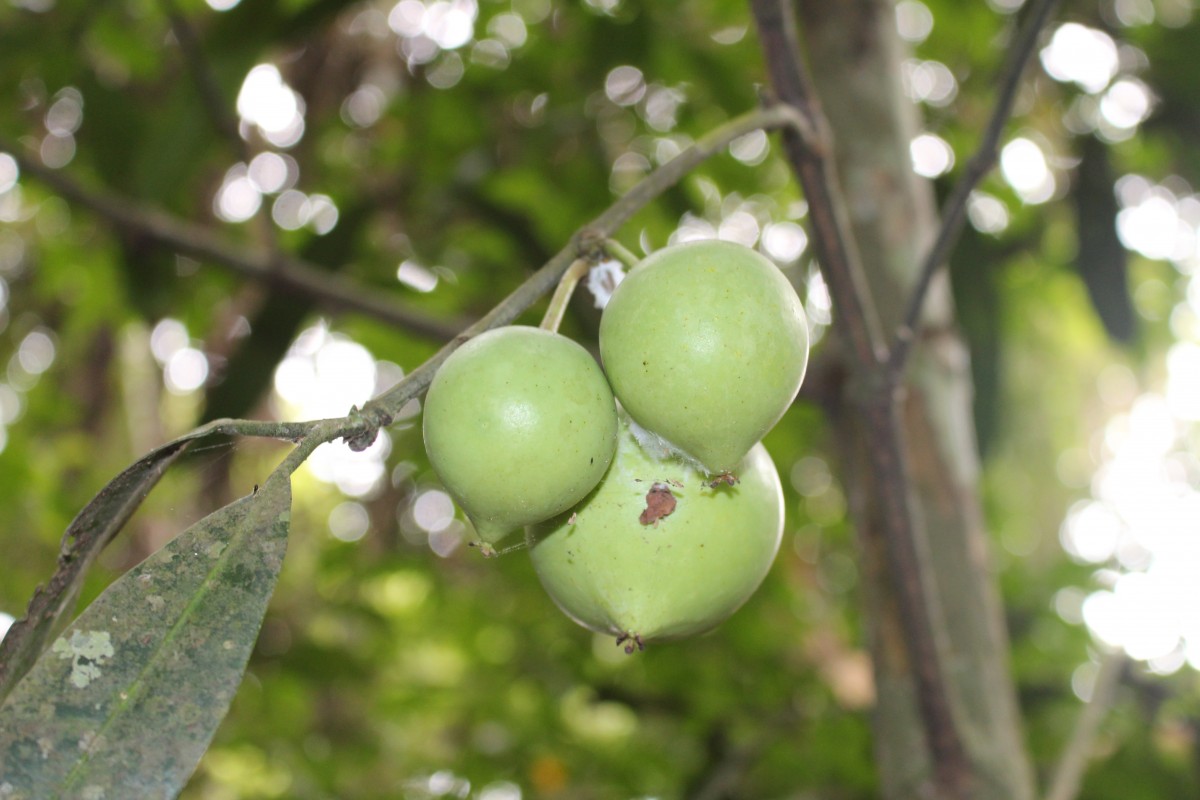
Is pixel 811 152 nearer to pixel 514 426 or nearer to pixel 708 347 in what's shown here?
pixel 708 347

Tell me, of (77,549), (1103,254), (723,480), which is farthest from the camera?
(1103,254)

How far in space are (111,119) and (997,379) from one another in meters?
2.31

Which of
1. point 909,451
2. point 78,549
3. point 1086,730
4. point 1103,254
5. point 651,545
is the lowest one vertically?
point 1086,730

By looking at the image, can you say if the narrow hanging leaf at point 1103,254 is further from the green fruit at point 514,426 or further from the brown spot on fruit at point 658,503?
the green fruit at point 514,426

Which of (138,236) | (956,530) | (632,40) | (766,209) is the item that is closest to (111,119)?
(138,236)

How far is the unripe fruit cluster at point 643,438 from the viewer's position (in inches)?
32.9

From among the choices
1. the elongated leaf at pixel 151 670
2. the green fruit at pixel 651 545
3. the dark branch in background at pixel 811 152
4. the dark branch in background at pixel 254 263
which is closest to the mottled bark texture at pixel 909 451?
the dark branch in background at pixel 811 152

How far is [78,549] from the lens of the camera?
0.82m

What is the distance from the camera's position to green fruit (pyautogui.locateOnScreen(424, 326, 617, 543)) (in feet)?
2.72

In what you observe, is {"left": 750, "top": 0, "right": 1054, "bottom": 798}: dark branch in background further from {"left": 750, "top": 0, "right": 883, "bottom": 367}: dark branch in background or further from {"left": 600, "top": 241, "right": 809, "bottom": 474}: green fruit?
{"left": 600, "top": 241, "right": 809, "bottom": 474}: green fruit

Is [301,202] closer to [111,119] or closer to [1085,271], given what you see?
[111,119]

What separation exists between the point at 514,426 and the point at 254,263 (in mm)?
1584

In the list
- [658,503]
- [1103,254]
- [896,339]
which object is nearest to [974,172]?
[896,339]

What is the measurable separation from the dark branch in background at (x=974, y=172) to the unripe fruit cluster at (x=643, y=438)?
411 millimetres
